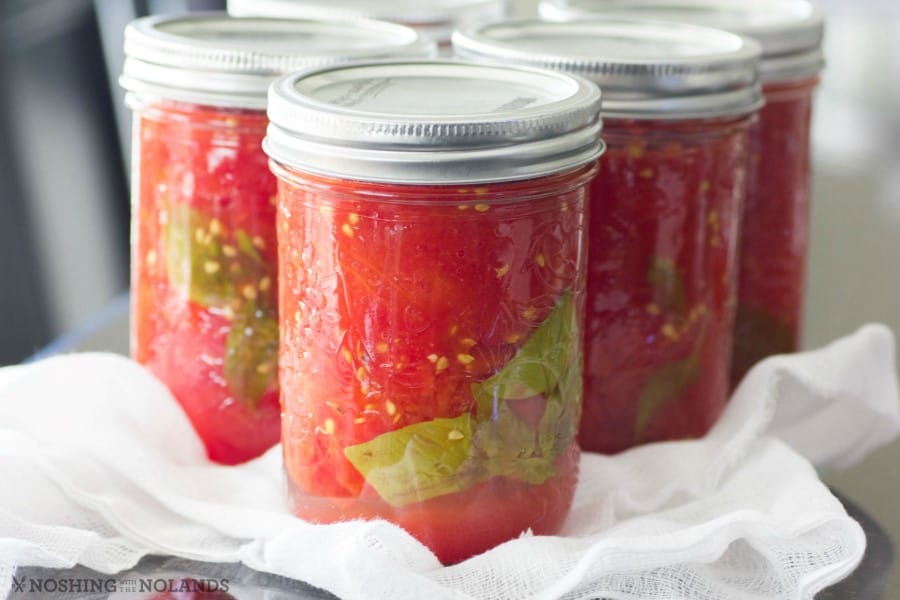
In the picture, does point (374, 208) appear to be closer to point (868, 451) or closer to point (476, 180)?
point (476, 180)

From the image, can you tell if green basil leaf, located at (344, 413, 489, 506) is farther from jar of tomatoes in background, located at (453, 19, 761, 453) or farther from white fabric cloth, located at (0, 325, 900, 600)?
jar of tomatoes in background, located at (453, 19, 761, 453)

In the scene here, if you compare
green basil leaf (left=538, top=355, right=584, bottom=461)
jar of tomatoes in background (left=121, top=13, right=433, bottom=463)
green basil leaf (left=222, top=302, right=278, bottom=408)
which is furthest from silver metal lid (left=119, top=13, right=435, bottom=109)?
green basil leaf (left=538, top=355, right=584, bottom=461)

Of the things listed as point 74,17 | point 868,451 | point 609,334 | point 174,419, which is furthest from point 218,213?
point 74,17

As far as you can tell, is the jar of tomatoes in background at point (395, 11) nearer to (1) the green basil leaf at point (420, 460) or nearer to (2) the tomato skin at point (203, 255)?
(2) the tomato skin at point (203, 255)

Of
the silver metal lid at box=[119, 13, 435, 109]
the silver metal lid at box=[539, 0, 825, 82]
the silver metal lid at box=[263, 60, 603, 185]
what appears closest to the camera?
the silver metal lid at box=[263, 60, 603, 185]

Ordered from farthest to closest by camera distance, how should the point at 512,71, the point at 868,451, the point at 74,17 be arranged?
the point at 74,17, the point at 868,451, the point at 512,71

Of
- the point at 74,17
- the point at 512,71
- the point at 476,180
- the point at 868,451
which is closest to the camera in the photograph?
the point at 476,180

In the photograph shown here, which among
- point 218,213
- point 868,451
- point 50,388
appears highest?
point 218,213
